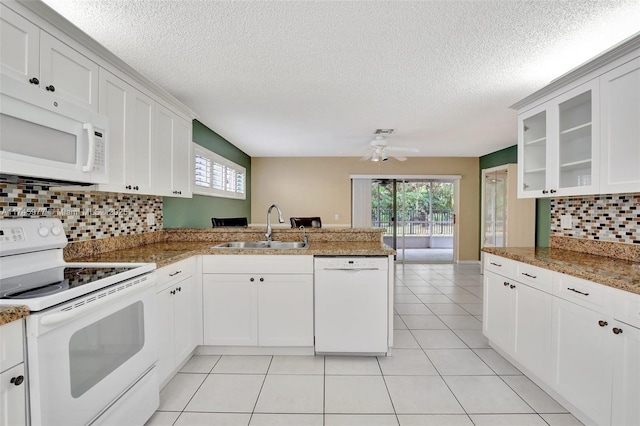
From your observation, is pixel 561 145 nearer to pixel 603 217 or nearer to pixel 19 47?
pixel 603 217

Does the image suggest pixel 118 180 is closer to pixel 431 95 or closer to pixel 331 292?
pixel 331 292

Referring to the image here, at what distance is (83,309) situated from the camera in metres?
1.19

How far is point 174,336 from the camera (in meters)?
2.04

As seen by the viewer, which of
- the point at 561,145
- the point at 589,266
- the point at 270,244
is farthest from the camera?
the point at 270,244

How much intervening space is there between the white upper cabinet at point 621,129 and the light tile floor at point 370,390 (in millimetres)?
1440

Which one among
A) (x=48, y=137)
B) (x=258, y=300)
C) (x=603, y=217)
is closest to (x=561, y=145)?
(x=603, y=217)

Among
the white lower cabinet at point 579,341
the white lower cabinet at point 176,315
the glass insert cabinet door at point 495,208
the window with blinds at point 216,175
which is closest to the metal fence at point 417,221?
the glass insert cabinet door at point 495,208

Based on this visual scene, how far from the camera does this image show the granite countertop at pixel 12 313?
96cm

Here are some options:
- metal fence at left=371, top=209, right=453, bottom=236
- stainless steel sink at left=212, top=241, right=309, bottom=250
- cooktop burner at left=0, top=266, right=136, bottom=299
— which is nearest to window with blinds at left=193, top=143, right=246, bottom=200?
stainless steel sink at left=212, top=241, right=309, bottom=250

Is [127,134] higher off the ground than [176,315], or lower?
higher

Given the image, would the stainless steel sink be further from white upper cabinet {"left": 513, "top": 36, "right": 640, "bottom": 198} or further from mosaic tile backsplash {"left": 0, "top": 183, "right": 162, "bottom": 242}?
white upper cabinet {"left": 513, "top": 36, "right": 640, "bottom": 198}

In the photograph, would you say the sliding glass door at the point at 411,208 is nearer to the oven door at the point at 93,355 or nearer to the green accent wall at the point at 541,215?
the green accent wall at the point at 541,215

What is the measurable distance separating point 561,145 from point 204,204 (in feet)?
13.1

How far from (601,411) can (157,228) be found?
11.4ft
